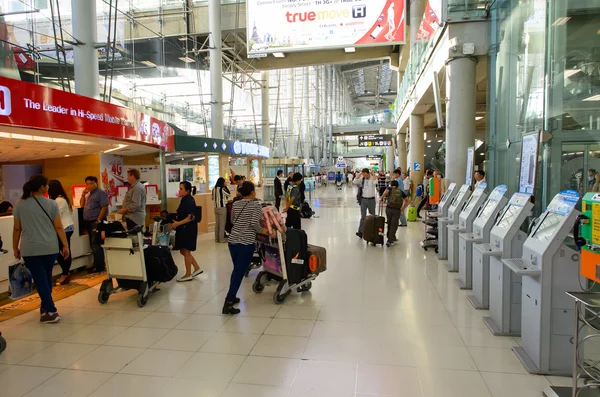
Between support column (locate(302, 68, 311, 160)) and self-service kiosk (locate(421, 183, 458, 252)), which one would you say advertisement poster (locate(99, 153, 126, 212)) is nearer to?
self-service kiosk (locate(421, 183, 458, 252))

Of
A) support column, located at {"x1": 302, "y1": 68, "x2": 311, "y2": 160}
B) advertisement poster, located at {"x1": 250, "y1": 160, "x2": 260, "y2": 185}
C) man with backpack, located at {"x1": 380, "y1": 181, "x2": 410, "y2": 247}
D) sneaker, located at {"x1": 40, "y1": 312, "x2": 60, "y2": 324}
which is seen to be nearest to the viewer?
sneaker, located at {"x1": 40, "y1": 312, "x2": 60, "y2": 324}

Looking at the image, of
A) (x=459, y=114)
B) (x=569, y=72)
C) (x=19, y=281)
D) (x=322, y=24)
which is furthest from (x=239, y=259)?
(x=322, y=24)

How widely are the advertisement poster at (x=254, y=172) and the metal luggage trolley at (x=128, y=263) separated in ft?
38.2

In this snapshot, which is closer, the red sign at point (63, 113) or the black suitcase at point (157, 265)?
the red sign at point (63, 113)

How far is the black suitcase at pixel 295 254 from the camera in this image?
15.8 ft

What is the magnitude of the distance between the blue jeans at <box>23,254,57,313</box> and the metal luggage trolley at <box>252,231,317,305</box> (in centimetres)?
233

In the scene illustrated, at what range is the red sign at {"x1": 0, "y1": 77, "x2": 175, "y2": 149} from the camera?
159 inches

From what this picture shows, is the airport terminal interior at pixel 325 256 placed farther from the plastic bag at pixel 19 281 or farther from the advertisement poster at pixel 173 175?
the advertisement poster at pixel 173 175

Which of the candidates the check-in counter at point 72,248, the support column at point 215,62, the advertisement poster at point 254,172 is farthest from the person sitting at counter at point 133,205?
the advertisement poster at point 254,172

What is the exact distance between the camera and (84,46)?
7.85 meters

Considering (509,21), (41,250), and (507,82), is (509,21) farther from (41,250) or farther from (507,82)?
(41,250)

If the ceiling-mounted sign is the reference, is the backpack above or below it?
below

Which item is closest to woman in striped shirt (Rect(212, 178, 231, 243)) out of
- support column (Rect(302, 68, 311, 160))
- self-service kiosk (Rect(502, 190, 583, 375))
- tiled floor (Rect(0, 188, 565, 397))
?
tiled floor (Rect(0, 188, 565, 397))

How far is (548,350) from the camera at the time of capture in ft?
9.97
